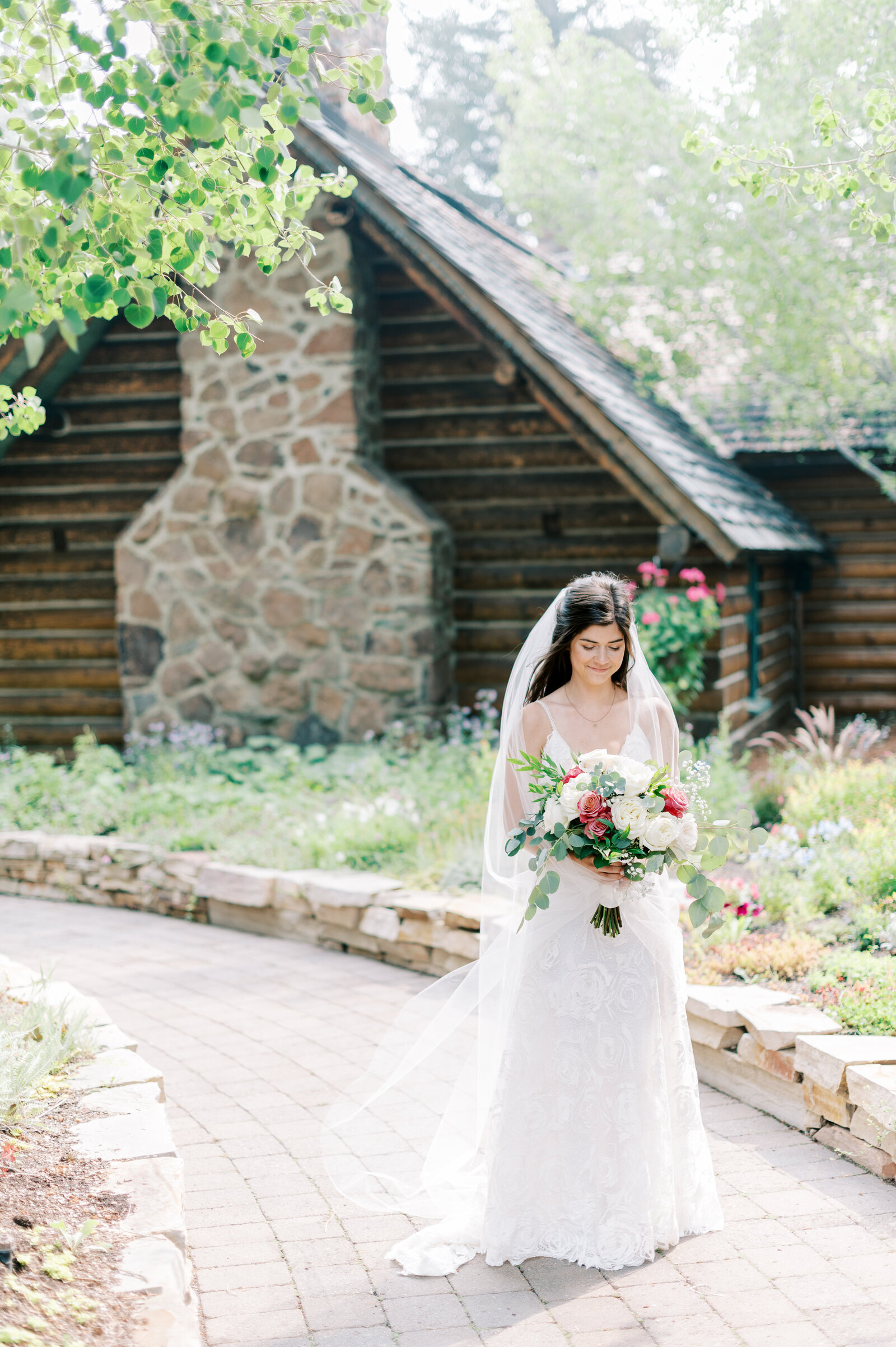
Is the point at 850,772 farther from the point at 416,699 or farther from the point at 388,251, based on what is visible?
the point at 388,251

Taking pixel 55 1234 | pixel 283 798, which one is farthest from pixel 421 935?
pixel 55 1234

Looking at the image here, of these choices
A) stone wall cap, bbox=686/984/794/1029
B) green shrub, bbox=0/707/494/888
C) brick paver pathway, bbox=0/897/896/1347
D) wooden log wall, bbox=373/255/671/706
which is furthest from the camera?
wooden log wall, bbox=373/255/671/706

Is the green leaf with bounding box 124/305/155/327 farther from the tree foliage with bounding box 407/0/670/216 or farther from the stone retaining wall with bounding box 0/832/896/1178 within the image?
the tree foliage with bounding box 407/0/670/216

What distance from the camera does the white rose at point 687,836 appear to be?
3627 millimetres

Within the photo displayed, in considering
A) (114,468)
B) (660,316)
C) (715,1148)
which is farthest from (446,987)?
(660,316)

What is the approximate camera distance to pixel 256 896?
7496 millimetres

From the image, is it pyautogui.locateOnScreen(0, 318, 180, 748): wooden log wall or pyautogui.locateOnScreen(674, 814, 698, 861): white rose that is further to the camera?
pyautogui.locateOnScreen(0, 318, 180, 748): wooden log wall

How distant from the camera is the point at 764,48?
10.0m

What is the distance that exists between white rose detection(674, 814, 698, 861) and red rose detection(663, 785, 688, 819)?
2 cm

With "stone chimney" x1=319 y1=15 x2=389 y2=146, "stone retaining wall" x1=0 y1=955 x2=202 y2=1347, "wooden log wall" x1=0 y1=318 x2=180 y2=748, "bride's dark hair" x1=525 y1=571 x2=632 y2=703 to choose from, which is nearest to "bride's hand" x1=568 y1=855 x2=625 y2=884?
"bride's dark hair" x1=525 y1=571 x2=632 y2=703

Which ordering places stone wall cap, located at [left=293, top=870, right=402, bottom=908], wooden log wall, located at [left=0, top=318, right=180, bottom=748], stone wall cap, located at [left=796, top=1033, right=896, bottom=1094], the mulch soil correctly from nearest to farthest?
the mulch soil < stone wall cap, located at [left=796, top=1033, right=896, bottom=1094] < stone wall cap, located at [left=293, top=870, right=402, bottom=908] < wooden log wall, located at [left=0, top=318, right=180, bottom=748]

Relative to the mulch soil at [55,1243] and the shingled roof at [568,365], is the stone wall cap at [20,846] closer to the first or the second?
the shingled roof at [568,365]

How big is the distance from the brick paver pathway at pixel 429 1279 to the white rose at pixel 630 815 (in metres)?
1.32

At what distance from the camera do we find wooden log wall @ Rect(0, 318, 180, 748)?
1097 cm
